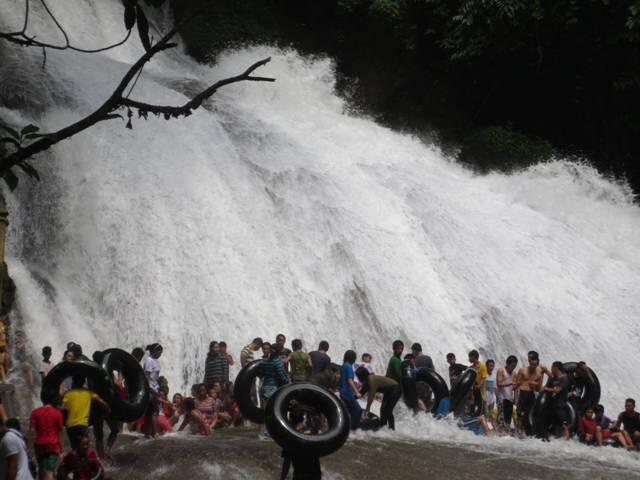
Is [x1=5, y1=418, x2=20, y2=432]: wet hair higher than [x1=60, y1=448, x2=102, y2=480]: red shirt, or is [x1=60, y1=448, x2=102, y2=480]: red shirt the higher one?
[x1=5, y1=418, x2=20, y2=432]: wet hair

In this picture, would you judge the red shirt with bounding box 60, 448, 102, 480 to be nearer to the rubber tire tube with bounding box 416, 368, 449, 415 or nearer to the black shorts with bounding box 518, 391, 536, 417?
→ the rubber tire tube with bounding box 416, 368, 449, 415

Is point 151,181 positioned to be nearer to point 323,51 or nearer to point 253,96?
point 253,96

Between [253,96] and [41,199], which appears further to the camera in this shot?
[253,96]

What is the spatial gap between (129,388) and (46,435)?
208 cm

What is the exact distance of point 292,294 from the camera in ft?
47.0

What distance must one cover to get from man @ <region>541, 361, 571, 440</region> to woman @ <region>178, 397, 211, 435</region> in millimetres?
4389

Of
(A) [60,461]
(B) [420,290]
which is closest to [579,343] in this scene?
(B) [420,290]

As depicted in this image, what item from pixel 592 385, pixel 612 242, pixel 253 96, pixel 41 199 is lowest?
pixel 592 385

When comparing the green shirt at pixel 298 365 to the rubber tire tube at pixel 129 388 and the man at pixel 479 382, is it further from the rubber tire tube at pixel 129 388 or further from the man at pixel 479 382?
the man at pixel 479 382

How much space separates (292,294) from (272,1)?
47.3 feet

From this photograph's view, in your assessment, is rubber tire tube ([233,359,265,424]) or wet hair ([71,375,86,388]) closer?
wet hair ([71,375,86,388])

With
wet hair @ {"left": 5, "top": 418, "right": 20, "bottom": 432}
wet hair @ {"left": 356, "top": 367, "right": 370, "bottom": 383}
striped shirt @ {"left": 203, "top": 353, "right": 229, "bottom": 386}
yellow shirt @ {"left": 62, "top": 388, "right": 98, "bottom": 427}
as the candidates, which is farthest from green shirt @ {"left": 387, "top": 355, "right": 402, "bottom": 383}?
wet hair @ {"left": 5, "top": 418, "right": 20, "bottom": 432}

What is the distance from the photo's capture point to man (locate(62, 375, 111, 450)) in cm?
763

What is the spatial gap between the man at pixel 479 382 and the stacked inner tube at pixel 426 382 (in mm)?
579
